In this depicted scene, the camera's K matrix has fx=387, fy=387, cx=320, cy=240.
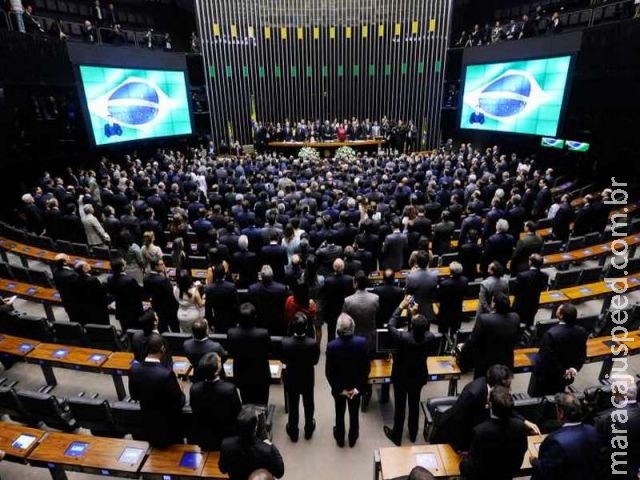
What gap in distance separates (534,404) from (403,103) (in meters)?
18.7


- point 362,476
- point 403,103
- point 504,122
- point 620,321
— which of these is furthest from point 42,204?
point 403,103

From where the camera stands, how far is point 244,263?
18.0 feet

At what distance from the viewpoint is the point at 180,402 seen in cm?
299

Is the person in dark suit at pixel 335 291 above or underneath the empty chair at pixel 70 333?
above

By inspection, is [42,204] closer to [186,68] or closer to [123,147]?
[123,147]

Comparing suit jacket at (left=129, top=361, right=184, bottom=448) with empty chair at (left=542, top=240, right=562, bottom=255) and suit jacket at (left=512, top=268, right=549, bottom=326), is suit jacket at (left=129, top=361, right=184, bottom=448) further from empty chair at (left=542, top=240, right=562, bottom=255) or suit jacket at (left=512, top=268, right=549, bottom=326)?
empty chair at (left=542, top=240, right=562, bottom=255)

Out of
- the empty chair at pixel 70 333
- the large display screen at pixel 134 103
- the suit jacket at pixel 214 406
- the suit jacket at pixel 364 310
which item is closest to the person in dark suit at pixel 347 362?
the suit jacket at pixel 364 310

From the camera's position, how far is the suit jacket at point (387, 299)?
424cm

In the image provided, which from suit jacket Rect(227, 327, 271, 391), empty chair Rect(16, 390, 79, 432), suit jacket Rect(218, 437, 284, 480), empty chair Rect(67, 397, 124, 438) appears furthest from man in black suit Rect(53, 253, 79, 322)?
suit jacket Rect(218, 437, 284, 480)

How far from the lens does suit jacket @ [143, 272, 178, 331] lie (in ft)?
14.9

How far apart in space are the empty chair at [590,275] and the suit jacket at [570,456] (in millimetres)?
4079

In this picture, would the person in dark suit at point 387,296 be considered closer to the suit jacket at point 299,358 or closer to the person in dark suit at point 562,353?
the suit jacket at point 299,358

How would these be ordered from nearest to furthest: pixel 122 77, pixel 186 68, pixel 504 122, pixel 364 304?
1. pixel 364 304
2. pixel 122 77
3. pixel 504 122
4. pixel 186 68

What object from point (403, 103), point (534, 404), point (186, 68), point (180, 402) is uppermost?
point (186, 68)
